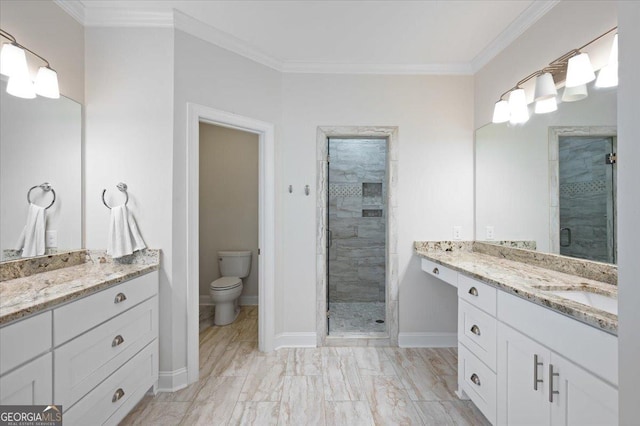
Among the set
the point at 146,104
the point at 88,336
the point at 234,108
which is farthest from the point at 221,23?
the point at 88,336

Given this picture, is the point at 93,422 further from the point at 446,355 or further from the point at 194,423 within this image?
the point at 446,355

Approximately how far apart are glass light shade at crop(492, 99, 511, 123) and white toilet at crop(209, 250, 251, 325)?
2.98 meters

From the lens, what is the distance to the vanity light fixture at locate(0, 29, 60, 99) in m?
1.54

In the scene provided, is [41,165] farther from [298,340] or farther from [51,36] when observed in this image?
[298,340]

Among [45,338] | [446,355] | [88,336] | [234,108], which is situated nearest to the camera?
[45,338]

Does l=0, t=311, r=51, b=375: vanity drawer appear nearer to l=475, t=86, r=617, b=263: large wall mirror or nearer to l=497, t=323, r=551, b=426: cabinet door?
l=497, t=323, r=551, b=426: cabinet door

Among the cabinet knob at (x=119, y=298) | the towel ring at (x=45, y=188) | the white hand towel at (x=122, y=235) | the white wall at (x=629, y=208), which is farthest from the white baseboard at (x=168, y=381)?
the white wall at (x=629, y=208)

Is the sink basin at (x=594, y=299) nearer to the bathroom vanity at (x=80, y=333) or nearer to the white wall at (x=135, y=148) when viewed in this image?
the bathroom vanity at (x=80, y=333)

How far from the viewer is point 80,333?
1354 millimetres

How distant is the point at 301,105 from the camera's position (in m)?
2.72

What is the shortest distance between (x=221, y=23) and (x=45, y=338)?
2.19m

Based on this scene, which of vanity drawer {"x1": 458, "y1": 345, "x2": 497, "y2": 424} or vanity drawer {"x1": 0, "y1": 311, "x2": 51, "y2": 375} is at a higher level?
vanity drawer {"x1": 0, "y1": 311, "x2": 51, "y2": 375}

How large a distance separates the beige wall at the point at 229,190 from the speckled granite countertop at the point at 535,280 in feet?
7.77

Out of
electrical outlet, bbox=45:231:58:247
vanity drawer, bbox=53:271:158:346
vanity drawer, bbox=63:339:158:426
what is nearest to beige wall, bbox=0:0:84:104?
electrical outlet, bbox=45:231:58:247
